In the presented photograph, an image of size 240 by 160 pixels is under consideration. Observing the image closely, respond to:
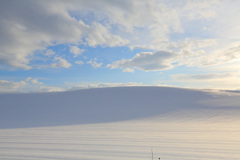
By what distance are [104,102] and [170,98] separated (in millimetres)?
7405

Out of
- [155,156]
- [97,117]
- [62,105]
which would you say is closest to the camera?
[155,156]

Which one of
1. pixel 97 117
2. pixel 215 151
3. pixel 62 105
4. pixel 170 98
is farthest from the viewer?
pixel 170 98

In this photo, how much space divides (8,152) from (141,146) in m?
3.54

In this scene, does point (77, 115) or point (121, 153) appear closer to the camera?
point (121, 153)

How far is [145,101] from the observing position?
18875 millimetres

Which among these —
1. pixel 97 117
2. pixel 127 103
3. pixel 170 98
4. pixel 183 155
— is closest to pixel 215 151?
pixel 183 155

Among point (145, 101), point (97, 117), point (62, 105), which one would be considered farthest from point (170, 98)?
point (62, 105)

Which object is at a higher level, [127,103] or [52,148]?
[127,103]

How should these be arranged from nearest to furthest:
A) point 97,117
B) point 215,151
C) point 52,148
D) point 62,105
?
point 215,151 → point 52,148 → point 97,117 → point 62,105

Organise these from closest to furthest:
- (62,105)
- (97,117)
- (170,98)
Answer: (97,117), (62,105), (170,98)

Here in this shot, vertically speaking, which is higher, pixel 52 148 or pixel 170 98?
pixel 170 98

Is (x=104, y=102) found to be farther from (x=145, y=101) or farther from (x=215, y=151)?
(x=215, y=151)

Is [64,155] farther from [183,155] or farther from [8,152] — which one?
[183,155]

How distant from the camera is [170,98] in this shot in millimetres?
19969
